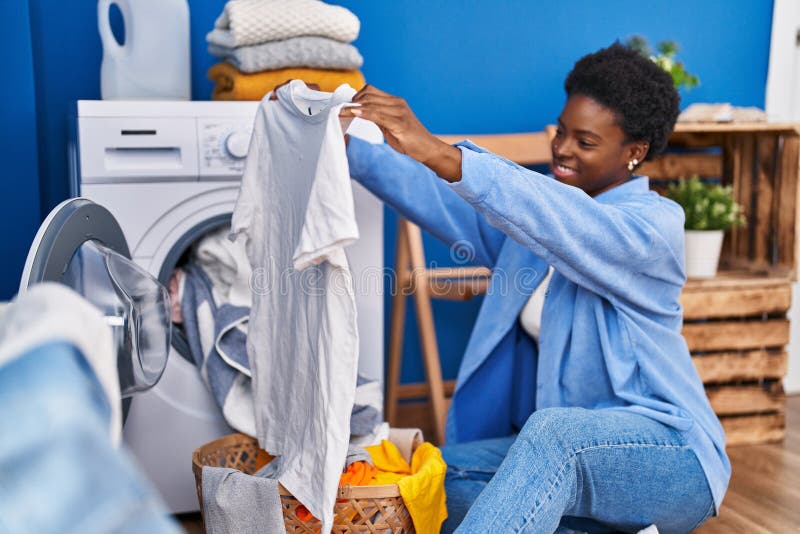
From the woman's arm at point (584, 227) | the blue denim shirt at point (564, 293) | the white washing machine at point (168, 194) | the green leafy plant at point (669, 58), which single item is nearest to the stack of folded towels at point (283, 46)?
the white washing machine at point (168, 194)

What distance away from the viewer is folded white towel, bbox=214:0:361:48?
1.88 meters

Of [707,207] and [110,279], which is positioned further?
[707,207]

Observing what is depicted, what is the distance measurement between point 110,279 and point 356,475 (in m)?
0.54

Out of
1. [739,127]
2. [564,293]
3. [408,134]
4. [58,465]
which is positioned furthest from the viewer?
[739,127]

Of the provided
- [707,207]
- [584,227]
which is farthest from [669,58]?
[584,227]

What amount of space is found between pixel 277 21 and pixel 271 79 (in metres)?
0.13

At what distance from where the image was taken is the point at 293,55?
1890 millimetres

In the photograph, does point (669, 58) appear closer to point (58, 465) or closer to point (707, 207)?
point (707, 207)

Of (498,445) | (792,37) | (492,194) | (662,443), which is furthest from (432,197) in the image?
(792,37)

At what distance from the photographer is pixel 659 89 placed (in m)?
1.64

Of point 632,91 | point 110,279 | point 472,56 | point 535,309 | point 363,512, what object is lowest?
point 363,512

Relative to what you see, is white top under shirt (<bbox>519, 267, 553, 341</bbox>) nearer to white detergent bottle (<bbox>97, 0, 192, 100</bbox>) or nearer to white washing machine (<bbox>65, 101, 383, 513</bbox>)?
white washing machine (<bbox>65, 101, 383, 513</bbox>)

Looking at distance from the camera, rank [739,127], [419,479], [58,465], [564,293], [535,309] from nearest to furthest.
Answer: [58,465]
[419,479]
[564,293]
[535,309]
[739,127]

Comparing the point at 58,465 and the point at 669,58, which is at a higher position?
the point at 669,58
